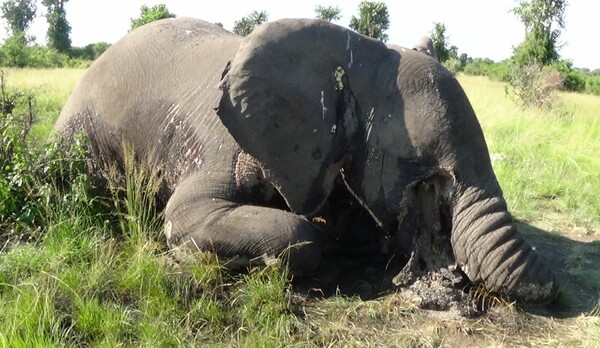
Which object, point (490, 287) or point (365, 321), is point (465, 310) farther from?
point (365, 321)

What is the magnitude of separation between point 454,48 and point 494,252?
5990 cm

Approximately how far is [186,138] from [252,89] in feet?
3.06

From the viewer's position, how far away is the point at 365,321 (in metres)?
4.07

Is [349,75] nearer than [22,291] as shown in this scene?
No

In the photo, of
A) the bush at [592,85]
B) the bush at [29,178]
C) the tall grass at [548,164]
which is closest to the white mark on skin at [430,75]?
the bush at [29,178]

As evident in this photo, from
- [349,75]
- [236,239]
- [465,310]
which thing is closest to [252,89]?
[349,75]

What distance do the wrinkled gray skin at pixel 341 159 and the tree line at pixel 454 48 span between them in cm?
1350

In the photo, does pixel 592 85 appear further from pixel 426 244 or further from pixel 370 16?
pixel 426 244

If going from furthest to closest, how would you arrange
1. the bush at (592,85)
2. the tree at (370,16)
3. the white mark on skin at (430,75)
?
the tree at (370,16)
the bush at (592,85)
the white mark on skin at (430,75)

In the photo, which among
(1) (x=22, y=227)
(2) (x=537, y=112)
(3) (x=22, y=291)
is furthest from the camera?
(2) (x=537, y=112)

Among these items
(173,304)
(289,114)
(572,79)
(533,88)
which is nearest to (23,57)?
(533,88)

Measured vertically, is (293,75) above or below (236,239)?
above

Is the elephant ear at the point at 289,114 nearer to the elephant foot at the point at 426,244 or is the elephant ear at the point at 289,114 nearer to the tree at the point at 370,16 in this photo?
the elephant foot at the point at 426,244

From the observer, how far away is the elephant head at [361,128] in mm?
4203
